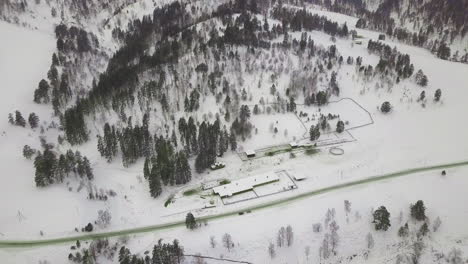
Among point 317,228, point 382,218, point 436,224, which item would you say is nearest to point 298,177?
point 317,228

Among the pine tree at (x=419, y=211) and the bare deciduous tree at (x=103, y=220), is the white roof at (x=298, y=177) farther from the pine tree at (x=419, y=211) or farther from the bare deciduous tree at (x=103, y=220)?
the bare deciduous tree at (x=103, y=220)

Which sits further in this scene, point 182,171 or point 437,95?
point 437,95

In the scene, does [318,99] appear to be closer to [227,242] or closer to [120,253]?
[227,242]

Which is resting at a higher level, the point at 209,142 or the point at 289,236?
the point at 209,142

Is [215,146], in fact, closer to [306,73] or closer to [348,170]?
[348,170]

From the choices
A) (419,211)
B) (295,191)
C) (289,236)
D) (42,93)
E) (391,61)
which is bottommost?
(289,236)

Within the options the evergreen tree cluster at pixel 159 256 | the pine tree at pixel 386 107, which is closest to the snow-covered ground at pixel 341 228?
the evergreen tree cluster at pixel 159 256
